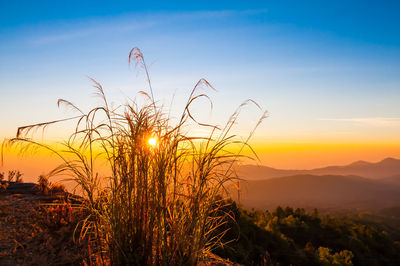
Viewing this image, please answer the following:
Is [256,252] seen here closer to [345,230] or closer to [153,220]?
[153,220]

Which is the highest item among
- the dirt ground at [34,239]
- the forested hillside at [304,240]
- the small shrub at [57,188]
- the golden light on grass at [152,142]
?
the golden light on grass at [152,142]

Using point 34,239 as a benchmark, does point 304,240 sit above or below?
below

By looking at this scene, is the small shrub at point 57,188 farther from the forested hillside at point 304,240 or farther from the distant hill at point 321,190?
the distant hill at point 321,190

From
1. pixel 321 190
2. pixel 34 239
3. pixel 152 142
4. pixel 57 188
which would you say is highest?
pixel 152 142

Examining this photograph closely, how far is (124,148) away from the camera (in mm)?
2475

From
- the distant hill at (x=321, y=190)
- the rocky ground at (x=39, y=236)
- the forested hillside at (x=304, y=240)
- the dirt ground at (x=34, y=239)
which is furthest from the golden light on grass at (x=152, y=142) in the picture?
the distant hill at (x=321, y=190)

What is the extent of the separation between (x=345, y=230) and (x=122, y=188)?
13.7m

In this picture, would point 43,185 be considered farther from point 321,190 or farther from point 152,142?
point 321,190

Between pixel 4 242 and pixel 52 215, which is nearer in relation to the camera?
pixel 4 242

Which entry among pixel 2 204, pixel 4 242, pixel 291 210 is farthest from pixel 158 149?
pixel 291 210

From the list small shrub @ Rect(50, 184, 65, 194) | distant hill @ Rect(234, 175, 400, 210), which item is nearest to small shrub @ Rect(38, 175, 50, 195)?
small shrub @ Rect(50, 184, 65, 194)

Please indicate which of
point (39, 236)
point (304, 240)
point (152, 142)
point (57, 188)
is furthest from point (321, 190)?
point (152, 142)

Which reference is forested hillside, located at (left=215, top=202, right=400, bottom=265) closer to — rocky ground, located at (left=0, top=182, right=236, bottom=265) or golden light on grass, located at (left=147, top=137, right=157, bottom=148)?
rocky ground, located at (left=0, top=182, right=236, bottom=265)

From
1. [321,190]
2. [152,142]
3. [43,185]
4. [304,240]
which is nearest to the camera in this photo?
[152,142]
